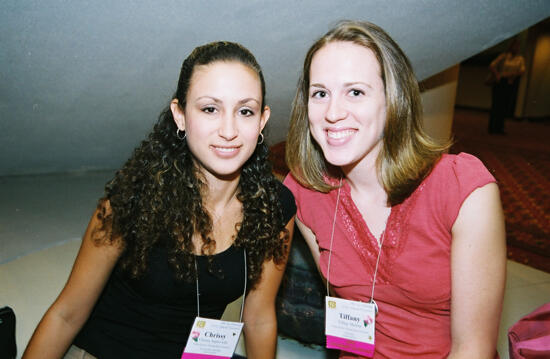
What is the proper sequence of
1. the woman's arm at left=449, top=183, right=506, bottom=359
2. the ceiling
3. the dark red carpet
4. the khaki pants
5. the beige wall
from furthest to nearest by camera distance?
the beige wall, the dark red carpet, the ceiling, the khaki pants, the woman's arm at left=449, top=183, right=506, bottom=359

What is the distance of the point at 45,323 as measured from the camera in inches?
52.9

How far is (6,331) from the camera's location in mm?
1505

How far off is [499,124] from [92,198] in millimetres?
7992

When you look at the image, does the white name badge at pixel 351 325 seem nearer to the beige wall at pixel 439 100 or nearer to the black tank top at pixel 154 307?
the black tank top at pixel 154 307

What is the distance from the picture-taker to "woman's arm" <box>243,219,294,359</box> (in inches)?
62.7

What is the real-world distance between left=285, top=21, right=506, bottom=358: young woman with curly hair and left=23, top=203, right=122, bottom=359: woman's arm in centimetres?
73

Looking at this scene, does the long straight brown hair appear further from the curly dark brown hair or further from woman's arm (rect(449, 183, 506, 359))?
the curly dark brown hair

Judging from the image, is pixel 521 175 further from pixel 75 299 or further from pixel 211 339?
pixel 75 299

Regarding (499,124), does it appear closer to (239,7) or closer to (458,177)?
(239,7)

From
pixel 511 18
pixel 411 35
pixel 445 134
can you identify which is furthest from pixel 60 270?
pixel 445 134

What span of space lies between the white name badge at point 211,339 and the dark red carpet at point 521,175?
118cm

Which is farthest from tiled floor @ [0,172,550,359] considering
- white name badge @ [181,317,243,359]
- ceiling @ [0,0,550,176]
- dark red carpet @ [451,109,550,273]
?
white name badge @ [181,317,243,359]

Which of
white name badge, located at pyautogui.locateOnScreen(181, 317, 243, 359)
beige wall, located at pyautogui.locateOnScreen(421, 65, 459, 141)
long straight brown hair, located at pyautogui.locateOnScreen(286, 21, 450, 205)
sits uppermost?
beige wall, located at pyautogui.locateOnScreen(421, 65, 459, 141)

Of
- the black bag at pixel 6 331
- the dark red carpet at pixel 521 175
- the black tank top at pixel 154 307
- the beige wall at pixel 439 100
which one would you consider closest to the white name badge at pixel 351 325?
the black tank top at pixel 154 307
